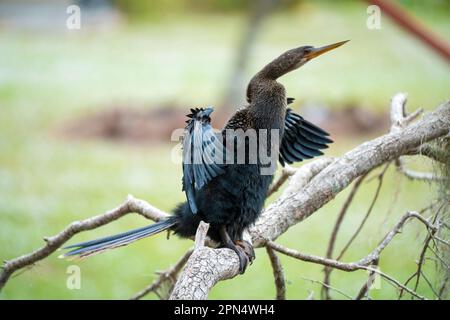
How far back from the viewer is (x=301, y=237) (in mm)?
5945

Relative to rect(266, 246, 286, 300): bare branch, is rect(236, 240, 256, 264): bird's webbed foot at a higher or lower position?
higher

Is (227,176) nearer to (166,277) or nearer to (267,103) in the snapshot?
(267,103)

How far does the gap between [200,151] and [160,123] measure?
5.45 meters

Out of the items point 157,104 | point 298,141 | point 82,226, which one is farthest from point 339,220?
point 157,104

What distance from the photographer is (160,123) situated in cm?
794

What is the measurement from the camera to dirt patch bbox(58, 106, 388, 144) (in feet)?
25.3

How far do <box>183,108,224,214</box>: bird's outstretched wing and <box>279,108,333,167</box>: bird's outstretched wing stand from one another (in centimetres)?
58

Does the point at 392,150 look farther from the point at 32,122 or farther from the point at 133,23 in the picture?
the point at 133,23

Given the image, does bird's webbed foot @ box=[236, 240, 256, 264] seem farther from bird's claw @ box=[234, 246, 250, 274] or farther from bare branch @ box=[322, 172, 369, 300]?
A: bare branch @ box=[322, 172, 369, 300]

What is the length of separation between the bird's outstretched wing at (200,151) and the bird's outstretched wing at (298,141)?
583 millimetres

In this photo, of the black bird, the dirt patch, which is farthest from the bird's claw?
the dirt patch

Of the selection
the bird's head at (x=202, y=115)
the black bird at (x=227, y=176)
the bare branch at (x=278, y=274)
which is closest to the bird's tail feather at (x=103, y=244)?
the black bird at (x=227, y=176)

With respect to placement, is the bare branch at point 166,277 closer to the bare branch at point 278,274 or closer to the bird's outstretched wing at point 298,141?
the bare branch at point 278,274

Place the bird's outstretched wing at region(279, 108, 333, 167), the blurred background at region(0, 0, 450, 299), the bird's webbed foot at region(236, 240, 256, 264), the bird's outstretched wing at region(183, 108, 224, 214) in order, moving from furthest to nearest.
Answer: the blurred background at region(0, 0, 450, 299) < the bird's outstretched wing at region(279, 108, 333, 167) < the bird's webbed foot at region(236, 240, 256, 264) < the bird's outstretched wing at region(183, 108, 224, 214)
